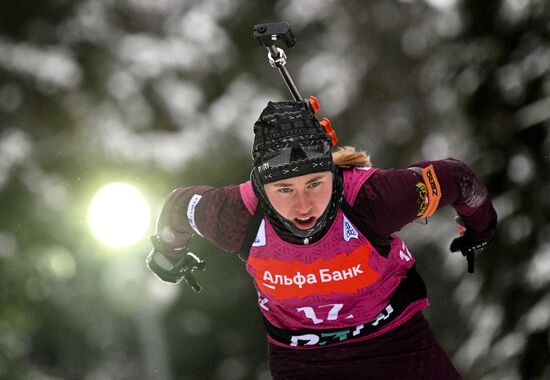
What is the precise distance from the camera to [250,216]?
2992mm

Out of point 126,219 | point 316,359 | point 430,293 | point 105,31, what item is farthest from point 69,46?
point 316,359

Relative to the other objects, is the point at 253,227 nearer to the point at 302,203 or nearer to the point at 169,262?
the point at 302,203

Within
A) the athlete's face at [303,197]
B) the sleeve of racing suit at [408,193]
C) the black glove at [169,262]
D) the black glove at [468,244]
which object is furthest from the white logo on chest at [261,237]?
the black glove at [468,244]

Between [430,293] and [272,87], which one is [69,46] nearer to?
[272,87]

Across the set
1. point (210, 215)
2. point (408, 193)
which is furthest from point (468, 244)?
point (210, 215)

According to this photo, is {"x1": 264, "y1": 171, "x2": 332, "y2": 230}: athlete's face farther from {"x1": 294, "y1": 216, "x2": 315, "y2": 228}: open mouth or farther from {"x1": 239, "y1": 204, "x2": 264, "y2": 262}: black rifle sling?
{"x1": 239, "y1": 204, "x2": 264, "y2": 262}: black rifle sling

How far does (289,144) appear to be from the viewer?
9.41 feet

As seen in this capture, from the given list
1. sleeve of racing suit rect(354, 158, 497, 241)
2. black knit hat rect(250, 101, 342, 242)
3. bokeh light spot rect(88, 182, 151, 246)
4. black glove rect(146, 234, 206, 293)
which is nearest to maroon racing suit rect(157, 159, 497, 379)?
sleeve of racing suit rect(354, 158, 497, 241)

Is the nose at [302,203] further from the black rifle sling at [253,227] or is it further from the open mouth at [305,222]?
the black rifle sling at [253,227]

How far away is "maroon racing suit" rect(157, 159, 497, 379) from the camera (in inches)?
113

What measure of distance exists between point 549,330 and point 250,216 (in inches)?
126

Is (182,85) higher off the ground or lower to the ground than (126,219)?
higher

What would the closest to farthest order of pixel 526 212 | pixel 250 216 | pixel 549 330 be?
pixel 250 216 → pixel 549 330 → pixel 526 212

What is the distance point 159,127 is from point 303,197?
24.3 ft
